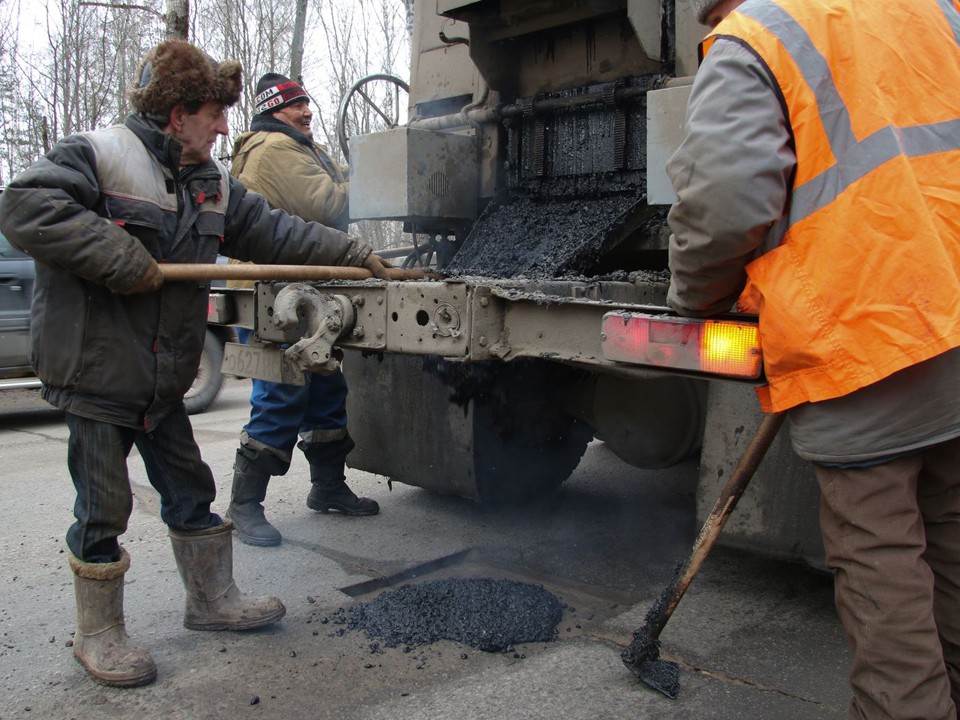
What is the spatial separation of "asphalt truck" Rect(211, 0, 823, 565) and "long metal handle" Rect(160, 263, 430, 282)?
2.9 inches

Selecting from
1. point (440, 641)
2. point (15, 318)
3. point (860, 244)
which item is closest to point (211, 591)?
point (440, 641)

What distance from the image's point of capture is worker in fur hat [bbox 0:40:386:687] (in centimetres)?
237

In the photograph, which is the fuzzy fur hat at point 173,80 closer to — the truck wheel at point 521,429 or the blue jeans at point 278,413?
the blue jeans at point 278,413

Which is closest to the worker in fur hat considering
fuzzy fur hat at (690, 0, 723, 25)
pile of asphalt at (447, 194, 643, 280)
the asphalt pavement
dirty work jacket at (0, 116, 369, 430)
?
dirty work jacket at (0, 116, 369, 430)

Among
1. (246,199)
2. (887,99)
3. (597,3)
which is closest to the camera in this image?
(887,99)

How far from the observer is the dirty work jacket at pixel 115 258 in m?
2.35

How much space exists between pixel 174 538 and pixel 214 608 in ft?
0.85

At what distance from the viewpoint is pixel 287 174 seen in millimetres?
3990

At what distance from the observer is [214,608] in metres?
2.83

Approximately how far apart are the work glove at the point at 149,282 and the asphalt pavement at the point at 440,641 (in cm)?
110

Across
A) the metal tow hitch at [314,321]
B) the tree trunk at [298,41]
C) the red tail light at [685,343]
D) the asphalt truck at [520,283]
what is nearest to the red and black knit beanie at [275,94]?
the asphalt truck at [520,283]

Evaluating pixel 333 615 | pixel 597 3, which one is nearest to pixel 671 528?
pixel 333 615

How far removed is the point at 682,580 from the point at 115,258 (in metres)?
1.74

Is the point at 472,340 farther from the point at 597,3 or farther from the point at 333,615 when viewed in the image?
the point at 597,3
